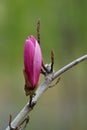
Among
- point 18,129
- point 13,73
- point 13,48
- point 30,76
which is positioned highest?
point 30,76

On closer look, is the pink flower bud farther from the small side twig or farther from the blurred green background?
the blurred green background

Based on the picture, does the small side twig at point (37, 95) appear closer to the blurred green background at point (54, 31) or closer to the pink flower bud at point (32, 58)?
the pink flower bud at point (32, 58)

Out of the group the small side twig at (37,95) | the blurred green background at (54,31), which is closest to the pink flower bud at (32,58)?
the small side twig at (37,95)

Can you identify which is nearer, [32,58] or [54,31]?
[32,58]

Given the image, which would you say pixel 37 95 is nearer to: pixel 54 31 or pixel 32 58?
pixel 32 58

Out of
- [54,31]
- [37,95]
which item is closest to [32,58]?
[37,95]

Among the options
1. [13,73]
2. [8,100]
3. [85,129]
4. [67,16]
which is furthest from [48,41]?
[8,100]

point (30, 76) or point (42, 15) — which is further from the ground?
point (30, 76)

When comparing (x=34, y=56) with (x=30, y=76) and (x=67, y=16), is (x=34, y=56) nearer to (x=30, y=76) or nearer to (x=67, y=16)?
(x=30, y=76)
